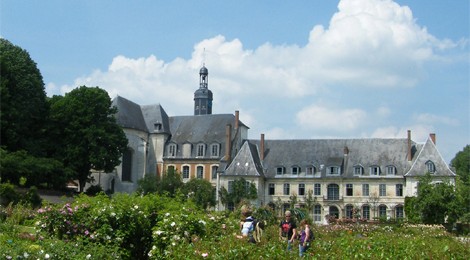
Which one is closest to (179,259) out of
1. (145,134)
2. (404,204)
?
(404,204)

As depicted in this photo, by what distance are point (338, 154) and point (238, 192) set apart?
10.9 m

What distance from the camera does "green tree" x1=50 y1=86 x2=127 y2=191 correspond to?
146 feet

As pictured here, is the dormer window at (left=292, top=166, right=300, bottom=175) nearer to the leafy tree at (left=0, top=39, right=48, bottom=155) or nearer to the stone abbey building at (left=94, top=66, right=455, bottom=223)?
the stone abbey building at (left=94, top=66, right=455, bottom=223)

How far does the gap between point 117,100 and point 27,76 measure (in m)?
15.0

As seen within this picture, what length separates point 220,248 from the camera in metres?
8.27

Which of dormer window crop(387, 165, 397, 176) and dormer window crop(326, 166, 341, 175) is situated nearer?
dormer window crop(387, 165, 397, 176)

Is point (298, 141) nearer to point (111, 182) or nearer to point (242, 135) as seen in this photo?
point (242, 135)

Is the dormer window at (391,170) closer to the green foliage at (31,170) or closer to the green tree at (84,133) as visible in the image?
the green tree at (84,133)

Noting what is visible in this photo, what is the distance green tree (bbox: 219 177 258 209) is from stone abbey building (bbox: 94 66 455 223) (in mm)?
1256

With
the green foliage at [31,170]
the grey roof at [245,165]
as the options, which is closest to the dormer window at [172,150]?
the grey roof at [245,165]

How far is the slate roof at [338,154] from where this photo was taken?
176 ft

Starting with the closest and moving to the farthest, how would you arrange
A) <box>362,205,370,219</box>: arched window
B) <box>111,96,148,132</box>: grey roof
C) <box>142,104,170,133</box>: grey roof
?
<box>362,205,370,219</box>: arched window, <box>111,96,148,132</box>: grey roof, <box>142,104,170,133</box>: grey roof

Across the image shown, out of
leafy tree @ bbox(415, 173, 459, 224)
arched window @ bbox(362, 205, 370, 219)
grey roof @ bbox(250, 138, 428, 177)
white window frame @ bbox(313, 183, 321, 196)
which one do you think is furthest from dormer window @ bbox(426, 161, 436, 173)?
leafy tree @ bbox(415, 173, 459, 224)

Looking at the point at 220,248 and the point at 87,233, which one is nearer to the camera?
the point at 220,248
